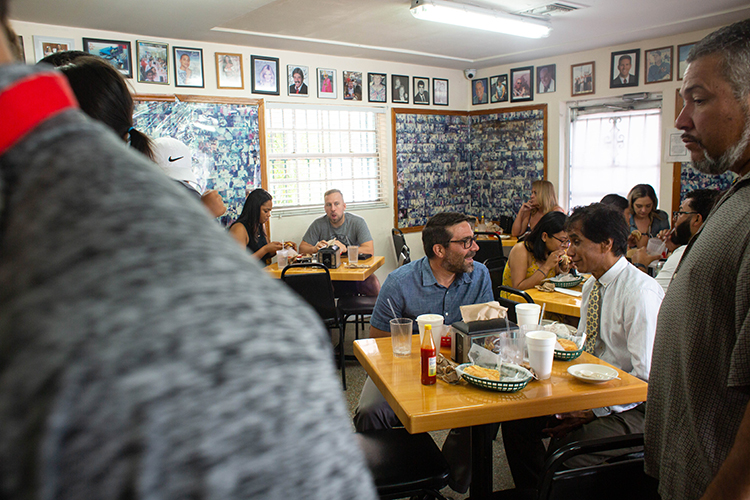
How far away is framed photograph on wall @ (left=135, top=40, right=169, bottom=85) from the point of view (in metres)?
4.84

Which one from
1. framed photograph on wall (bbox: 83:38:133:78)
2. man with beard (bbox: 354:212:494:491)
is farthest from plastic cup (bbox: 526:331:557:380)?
framed photograph on wall (bbox: 83:38:133:78)

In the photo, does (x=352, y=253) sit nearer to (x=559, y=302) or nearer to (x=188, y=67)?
(x=559, y=302)

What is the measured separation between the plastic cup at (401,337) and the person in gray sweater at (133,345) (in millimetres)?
1917

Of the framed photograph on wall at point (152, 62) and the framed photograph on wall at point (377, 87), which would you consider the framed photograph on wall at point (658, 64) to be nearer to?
the framed photograph on wall at point (377, 87)

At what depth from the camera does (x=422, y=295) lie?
278 cm

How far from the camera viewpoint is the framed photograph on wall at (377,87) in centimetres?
639

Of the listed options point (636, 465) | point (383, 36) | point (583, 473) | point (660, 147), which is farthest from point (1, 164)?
point (660, 147)

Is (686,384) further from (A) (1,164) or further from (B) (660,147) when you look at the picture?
(B) (660,147)

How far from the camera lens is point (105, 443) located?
188 millimetres

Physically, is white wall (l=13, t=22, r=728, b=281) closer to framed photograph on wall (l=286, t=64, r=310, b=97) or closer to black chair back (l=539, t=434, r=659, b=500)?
framed photograph on wall (l=286, t=64, r=310, b=97)

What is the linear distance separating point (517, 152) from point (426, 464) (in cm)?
580

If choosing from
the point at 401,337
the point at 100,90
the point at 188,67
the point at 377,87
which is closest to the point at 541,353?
the point at 401,337

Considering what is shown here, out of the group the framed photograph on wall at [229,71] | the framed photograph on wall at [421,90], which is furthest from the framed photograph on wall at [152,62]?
the framed photograph on wall at [421,90]

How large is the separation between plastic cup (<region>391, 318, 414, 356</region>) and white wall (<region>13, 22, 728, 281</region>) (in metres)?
3.90
